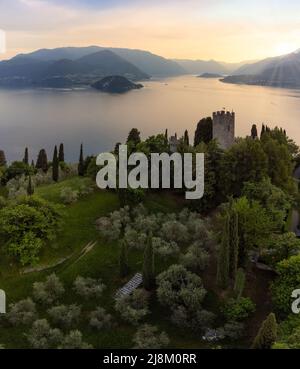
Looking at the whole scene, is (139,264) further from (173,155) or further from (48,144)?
(48,144)

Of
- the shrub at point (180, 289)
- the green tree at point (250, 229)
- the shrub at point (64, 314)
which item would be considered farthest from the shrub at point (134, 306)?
the green tree at point (250, 229)

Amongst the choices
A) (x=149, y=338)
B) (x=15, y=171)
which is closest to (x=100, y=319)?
(x=149, y=338)

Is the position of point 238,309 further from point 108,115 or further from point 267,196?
point 108,115

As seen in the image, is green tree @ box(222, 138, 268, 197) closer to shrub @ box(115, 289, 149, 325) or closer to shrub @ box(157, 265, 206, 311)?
shrub @ box(157, 265, 206, 311)

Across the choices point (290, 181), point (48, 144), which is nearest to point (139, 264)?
point (290, 181)
